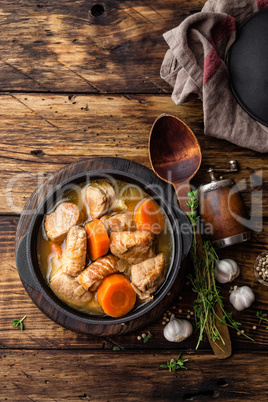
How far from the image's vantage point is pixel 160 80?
6.88ft

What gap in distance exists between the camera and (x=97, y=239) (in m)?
1.80

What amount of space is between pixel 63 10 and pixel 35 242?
1.39m

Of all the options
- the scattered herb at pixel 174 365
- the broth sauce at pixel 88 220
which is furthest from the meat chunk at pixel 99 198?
the scattered herb at pixel 174 365

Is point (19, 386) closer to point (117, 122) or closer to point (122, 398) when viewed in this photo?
point (122, 398)

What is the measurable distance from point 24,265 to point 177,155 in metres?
1.00

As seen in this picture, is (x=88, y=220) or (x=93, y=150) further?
(x=93, y=150)

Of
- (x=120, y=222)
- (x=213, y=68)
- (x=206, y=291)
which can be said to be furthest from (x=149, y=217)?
(x=213, y=68)

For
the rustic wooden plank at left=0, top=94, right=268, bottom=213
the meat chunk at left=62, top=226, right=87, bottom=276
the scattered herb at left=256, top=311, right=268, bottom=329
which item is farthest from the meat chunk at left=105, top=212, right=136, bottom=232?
the scattered herb at left=256, top=311, right=268, bottom=329

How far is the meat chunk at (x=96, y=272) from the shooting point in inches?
69.5

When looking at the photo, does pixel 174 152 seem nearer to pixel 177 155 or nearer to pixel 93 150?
pixel 177 155

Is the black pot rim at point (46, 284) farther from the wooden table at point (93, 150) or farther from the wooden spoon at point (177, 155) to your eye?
the wooden table at point (93, 150)

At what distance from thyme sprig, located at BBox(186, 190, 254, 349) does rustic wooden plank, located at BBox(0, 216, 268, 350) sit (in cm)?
11

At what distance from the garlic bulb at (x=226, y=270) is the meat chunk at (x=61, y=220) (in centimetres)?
82

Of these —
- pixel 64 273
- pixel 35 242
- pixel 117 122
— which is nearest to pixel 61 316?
pixel 64 273
